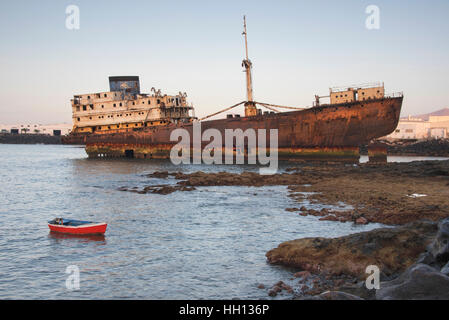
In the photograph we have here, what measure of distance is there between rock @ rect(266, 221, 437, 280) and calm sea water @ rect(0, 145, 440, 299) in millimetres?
838

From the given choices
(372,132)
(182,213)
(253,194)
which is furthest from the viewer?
(372,132)

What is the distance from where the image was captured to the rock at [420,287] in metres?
7.83

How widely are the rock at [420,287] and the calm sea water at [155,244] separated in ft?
11.8

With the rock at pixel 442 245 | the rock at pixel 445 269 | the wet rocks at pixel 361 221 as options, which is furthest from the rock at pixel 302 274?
the wet rocks at pixel 361 221

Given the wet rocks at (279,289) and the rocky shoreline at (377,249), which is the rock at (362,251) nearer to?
the rocky shoreline at (377,249)

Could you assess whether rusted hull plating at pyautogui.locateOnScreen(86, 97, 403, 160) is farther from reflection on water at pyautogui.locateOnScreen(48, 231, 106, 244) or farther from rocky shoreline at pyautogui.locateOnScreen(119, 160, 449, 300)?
reflection on water at pyautogui.locateOnScreen(48, 231, 106, 244)

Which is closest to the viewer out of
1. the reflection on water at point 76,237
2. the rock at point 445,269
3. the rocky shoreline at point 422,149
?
the rock at point 445,269

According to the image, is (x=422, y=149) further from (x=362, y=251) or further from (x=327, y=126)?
(x=362, y=251)

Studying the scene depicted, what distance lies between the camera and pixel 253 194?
93.3 feet

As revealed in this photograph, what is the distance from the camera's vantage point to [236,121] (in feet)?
176

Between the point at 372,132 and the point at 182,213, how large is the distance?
30634 mm

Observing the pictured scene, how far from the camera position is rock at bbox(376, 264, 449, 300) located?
7.83 m
